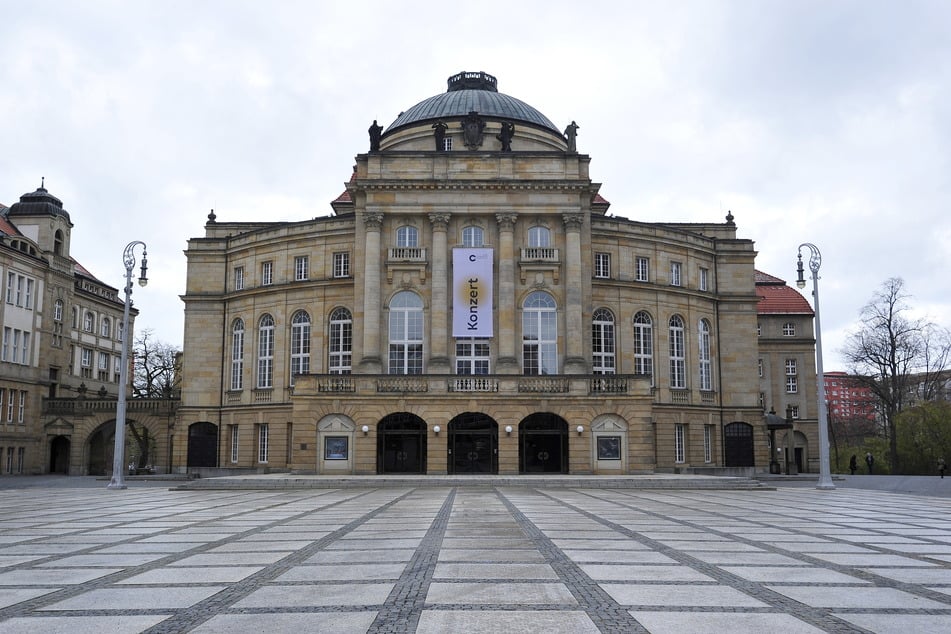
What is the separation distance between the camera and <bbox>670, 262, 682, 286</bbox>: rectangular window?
202 ft

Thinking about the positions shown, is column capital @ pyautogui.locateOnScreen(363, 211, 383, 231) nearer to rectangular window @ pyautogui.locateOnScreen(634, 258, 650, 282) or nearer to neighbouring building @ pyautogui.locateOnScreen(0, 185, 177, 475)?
rectangular window @ pyautogui.locateOnScreen(634, 258, 650, 282)

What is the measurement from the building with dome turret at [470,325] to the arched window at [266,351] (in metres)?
0.13

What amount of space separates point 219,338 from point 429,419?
2225 cm

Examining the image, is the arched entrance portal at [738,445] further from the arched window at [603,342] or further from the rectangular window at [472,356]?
the rectangular window at [472,356]

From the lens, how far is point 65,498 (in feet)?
113

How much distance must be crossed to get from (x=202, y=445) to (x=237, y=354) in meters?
6.98

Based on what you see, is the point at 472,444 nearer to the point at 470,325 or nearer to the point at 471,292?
the point at 470,325

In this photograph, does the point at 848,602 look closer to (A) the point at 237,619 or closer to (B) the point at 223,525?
(A) the point at 237,619

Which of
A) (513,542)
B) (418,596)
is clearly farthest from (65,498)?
(418,596)

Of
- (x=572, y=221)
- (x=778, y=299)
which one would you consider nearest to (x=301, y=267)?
(x=572, y=221)

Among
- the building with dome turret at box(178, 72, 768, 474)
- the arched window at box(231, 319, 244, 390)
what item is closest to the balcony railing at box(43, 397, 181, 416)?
the building with dome turret at box(178, 72, 768, 474)

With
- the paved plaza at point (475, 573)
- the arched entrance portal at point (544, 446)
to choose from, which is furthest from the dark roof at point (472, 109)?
the paved plaza at point (475, 573)

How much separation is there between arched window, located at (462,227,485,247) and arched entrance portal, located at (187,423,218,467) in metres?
23.4

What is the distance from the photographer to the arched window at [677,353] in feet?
197
